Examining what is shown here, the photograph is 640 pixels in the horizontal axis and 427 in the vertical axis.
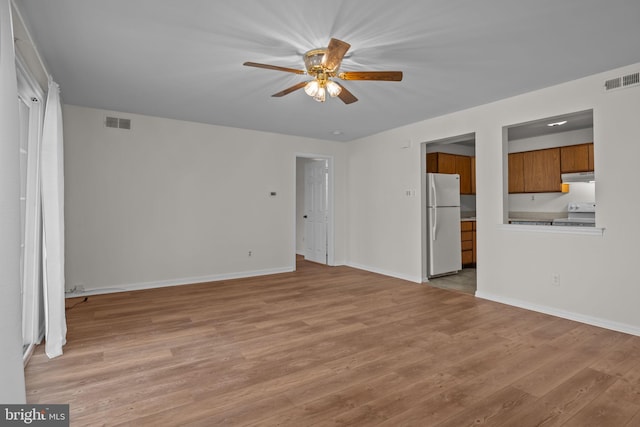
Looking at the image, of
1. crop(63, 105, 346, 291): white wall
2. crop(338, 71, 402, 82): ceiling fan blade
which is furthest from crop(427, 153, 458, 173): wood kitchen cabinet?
crop(338, 71, 402, 82): ceiling fan blade

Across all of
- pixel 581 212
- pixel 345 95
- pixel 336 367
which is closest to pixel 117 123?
pixel 345 95

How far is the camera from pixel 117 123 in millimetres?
4707

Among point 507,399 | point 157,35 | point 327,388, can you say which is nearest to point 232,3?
point 157,35

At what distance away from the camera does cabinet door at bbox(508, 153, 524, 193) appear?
6.22m

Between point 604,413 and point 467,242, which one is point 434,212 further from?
point 604,413

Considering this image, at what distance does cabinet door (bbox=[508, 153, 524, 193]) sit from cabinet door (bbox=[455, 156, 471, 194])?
0.75 m

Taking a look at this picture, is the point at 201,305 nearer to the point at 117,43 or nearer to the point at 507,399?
the point at 117,43

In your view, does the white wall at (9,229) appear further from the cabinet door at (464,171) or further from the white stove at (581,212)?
the white stove at (581,212)

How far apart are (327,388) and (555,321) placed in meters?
2.77

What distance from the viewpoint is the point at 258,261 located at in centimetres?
590

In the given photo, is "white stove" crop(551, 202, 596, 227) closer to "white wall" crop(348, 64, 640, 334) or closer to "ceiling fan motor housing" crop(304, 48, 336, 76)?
"white wall" crop(348, 64, 640, 334)

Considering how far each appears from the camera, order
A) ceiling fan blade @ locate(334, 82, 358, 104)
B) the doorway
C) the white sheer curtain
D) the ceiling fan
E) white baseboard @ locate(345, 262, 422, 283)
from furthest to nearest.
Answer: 1. the doorway
2. white baseboard @ locate(345, 262, 422, 283)
3. ceiling fan blade @ locate(334, 82, 358, 104)
4. the white sheer curtain
5. the ceiling fan

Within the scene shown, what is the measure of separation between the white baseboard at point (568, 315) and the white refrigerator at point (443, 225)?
1077mm

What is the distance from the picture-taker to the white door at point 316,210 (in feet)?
23.0
